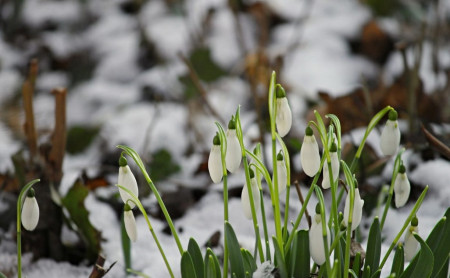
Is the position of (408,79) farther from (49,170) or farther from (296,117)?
(49,170)

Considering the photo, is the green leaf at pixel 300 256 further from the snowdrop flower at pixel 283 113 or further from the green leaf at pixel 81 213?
the green leaf at pixel 81 213

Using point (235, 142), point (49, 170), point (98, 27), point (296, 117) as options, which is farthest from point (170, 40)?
point (235, 142)

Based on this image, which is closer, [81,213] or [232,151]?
[232,151]

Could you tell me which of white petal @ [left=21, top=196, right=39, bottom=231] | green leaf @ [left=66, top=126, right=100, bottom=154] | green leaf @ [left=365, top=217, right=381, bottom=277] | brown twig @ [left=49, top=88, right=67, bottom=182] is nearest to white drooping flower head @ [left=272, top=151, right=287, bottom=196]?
green leaf @ [left=365, top=217, right=381, bottom=277]

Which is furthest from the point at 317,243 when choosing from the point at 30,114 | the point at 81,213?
the point at 30,114

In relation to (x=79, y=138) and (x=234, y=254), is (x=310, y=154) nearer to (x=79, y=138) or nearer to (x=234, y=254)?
(x=234, y=254)

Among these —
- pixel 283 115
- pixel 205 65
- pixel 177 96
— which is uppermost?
pixel 283 115

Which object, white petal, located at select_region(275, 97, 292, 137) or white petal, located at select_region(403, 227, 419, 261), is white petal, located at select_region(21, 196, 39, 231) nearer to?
white petal, located at select_region(275, 97, 292, 137)
